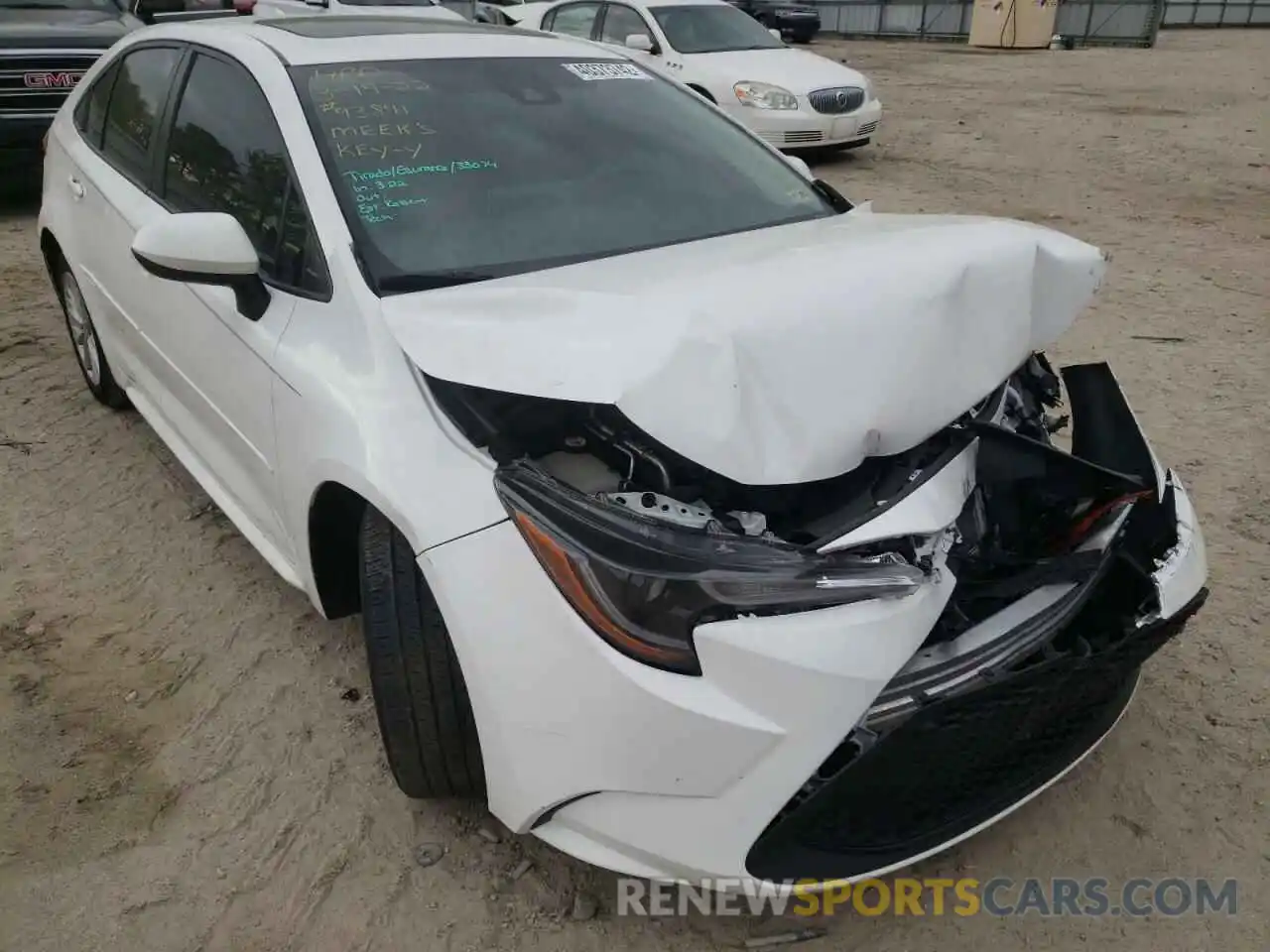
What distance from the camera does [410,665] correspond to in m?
1.99

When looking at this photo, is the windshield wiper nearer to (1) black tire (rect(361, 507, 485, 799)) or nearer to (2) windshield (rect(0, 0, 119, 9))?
(1) black tire (rect(361, 507, 485, 799))

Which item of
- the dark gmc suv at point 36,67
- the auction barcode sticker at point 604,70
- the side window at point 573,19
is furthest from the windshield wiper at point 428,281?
the side window at point 573,19

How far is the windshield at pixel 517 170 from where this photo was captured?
234 cm

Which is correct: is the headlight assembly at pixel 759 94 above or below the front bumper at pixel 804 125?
above

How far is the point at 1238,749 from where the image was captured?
2406 millimetres

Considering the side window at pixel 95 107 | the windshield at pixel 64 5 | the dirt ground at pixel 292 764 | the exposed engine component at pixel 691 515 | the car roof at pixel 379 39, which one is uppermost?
the car roof at pixel 379 39

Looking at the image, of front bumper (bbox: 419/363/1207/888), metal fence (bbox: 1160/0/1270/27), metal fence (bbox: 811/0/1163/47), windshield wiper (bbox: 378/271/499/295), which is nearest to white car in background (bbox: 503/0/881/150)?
windshield wiper (bbox: 378/271/499/295)

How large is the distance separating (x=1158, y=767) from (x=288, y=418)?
2.17 m

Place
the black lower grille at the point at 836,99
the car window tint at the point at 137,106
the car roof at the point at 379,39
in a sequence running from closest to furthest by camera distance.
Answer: the car roof at the point at 379,39
the car window tint at the point at 137,106
the black lower grille at the point at 836,99

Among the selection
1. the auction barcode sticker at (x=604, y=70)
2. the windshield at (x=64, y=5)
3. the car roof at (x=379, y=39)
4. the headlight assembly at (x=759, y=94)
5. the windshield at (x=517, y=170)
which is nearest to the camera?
the windshield at (x=517, y=170)

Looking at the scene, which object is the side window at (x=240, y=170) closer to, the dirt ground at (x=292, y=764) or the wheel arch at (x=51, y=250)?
the dirt ground at (x=292, y=764)

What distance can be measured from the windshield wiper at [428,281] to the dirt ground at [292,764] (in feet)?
3.63

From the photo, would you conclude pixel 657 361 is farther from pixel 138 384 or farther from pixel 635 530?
pixel 138 384

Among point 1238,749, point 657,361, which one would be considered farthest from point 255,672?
point 1238,749
